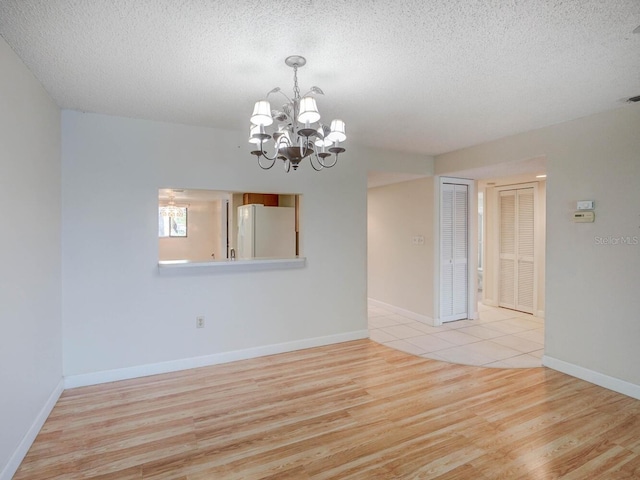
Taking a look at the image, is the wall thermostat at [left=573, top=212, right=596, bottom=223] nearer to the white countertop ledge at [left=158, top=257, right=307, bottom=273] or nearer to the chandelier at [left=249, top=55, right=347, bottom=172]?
the chandelier at [left=249, top=55, right=347, bottom=172]

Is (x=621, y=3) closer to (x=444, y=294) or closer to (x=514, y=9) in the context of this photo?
(x=514, y=9)

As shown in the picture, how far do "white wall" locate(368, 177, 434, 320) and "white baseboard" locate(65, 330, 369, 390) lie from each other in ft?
4.62

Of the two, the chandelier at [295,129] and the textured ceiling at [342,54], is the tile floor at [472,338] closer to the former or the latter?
the textured ceiling at [342,54]

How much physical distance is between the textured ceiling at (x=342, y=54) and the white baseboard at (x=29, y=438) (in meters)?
2.39

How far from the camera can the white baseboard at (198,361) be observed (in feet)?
10.5

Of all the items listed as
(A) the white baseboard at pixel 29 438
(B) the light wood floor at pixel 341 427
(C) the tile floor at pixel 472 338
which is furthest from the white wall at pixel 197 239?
(A) the white baseboard at pixel 29 438

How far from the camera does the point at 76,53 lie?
83.7 inches

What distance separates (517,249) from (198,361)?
5430mm

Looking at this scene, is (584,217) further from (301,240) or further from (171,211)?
(171,211)

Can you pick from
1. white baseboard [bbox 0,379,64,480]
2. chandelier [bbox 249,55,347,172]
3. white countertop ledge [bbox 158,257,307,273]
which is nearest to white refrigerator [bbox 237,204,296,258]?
white countertop ledge [bbox 158,257,307,273]

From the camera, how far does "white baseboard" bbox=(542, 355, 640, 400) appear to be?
2961 mm

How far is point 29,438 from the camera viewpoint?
2248 millimetres

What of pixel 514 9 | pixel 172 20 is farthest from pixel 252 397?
pixel 514 9

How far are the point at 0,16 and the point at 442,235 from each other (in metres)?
4.96
